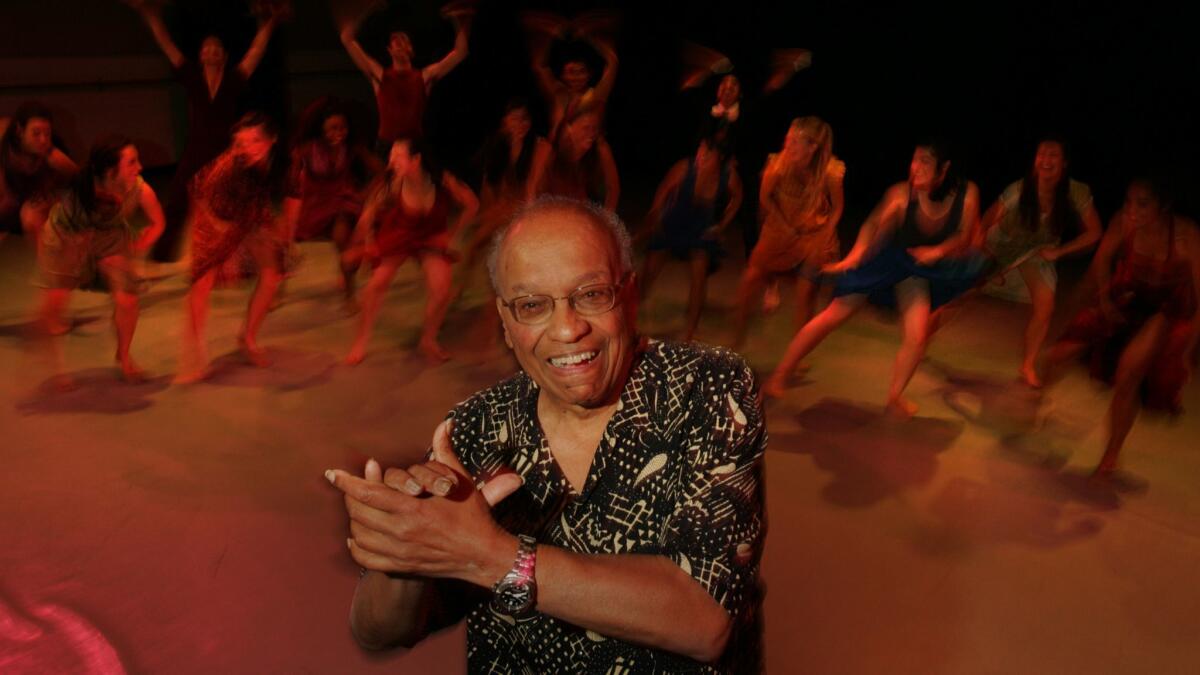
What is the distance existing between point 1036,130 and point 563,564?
1060cm

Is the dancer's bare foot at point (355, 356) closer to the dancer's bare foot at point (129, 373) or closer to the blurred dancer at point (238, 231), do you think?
the blurred dancer at point (238, 231)

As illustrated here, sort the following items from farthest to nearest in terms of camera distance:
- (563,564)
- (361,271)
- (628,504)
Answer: (361,271), (628,504), (563,564)

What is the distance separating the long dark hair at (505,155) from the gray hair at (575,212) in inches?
183

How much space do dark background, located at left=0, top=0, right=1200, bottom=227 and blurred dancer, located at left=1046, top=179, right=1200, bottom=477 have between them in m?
6.01

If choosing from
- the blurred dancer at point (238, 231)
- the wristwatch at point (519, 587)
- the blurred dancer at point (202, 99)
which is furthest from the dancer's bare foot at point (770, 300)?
the wristwatch at point (519, 587)

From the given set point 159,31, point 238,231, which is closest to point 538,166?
point 238,231

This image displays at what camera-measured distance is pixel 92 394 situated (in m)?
5.38

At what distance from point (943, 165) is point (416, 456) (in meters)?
2.74

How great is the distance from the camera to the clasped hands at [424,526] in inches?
47.8

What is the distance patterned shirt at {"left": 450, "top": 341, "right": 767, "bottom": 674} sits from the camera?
138 cm

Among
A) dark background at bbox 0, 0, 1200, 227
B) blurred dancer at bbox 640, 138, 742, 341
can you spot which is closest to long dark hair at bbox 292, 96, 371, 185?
blurred dancer at bbox 640, 138, 742, 341

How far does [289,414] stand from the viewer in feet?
16.9

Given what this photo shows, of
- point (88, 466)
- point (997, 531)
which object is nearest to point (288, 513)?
point (88, 466)

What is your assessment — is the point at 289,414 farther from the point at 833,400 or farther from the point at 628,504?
the point at 628,504
